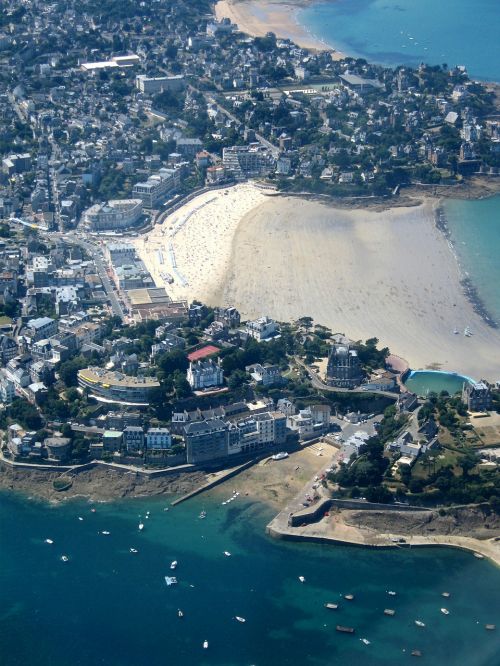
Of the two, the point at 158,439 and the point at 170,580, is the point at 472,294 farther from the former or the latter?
the point at 170,580

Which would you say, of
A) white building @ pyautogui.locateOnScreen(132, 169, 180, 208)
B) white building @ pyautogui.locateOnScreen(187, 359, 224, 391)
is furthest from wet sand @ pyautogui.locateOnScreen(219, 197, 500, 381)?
white building @ pyautogui.locateOnScreen(187, 359, 224, 391)

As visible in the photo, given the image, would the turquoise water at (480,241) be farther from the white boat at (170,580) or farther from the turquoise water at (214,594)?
the white boat at (170,580)

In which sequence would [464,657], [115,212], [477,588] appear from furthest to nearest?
[115,212] < [477,588] < [464,657]

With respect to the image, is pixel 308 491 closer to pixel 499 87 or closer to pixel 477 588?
pixel 477 588

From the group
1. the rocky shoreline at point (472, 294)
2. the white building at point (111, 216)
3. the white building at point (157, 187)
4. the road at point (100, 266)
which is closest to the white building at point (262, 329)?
the road at point (100, 266)

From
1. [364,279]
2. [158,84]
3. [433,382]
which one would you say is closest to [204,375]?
[433,382]

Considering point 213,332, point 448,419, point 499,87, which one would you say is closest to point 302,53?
point 499,87
